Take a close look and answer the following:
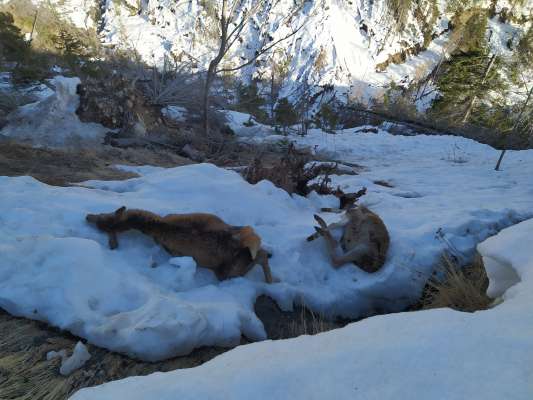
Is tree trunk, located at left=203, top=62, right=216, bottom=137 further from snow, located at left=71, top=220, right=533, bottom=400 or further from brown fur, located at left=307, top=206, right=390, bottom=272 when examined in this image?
snow, located at left=71, top=220, right=533, bottom=400

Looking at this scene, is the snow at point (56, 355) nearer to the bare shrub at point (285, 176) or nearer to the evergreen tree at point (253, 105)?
the bare shrub at point (285, 176)

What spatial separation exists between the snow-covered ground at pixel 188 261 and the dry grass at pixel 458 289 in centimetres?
9

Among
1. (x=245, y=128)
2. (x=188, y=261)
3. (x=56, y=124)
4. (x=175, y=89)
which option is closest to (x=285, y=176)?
(x=188, y=261)

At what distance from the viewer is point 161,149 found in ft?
20.2

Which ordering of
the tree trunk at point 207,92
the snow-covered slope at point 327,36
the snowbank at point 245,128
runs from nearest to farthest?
the tree trunk at point 207,92 → the snowbank at point 245,128 → the snow-covered slope at point 327,36

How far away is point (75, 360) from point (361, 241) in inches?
77.8

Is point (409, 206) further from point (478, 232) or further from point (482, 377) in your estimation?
point (482, 377)

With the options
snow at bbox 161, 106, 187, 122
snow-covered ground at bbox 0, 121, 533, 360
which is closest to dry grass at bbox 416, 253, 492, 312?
snow-covered ground at bbox 0, 121, 533, 360

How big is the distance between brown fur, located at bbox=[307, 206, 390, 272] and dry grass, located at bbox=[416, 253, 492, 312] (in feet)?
1.24

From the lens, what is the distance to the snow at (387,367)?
0.81 metres

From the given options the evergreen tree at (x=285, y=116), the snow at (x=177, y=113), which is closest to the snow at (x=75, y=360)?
the snow at (x=177, y=113)

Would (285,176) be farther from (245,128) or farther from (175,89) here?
(245,128)

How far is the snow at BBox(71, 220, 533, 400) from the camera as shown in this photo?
0.81 metres

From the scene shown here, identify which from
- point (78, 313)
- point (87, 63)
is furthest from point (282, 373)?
point (87, 63)
